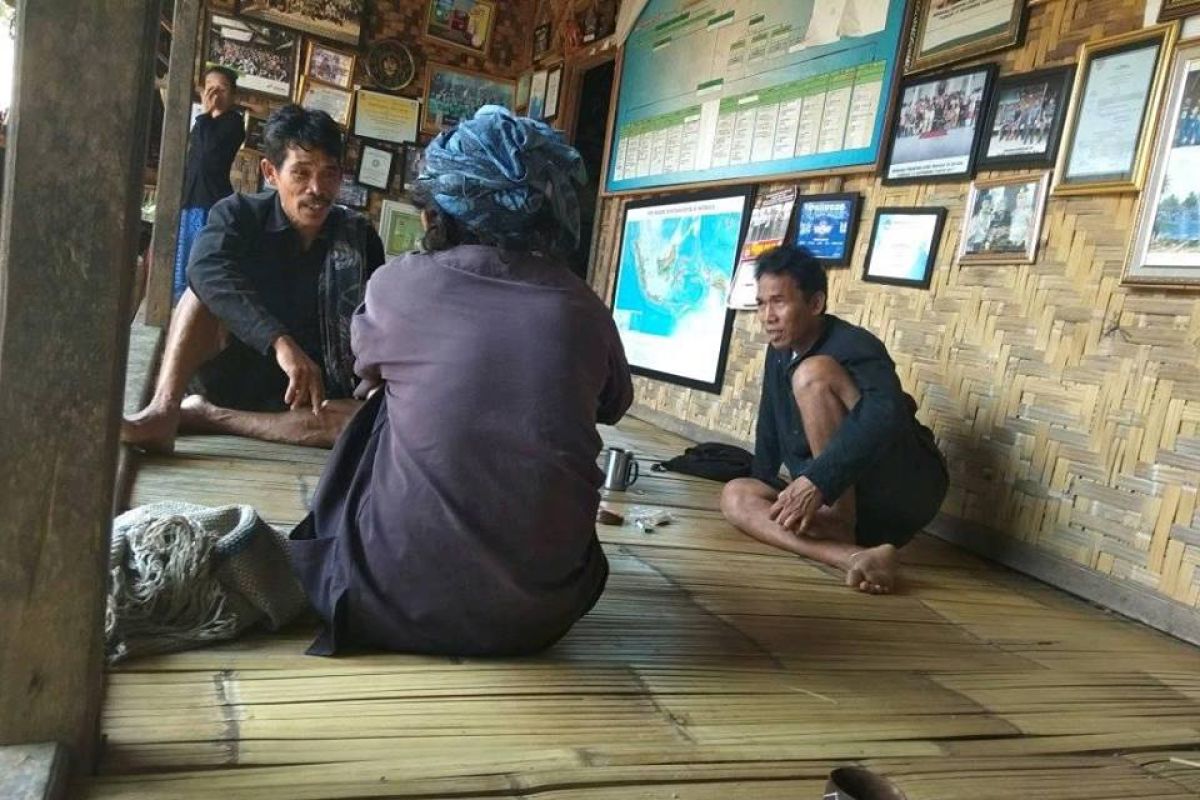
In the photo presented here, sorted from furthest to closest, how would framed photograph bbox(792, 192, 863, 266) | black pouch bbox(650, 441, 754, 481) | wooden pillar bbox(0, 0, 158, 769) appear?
framed photograph bbox(792, 192, 863, 266) → black pouch bbox(650, 441, 754, 481) → wooden pillar bbox(0, 0, 158, 769)

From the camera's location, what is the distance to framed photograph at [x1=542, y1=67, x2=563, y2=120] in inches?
256

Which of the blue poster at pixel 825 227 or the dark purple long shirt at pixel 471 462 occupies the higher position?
the blue poster at pixel 825 227

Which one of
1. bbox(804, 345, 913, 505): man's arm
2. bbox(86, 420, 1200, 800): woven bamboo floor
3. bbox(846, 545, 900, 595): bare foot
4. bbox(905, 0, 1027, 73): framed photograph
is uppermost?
bbox(905, 0, 1027, 73): framed photograph

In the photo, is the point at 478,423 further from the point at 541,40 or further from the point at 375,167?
the point at 541,40

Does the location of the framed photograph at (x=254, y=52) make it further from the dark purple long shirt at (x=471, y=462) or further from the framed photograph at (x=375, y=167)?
the dark purple long shirt at (x=471, y=462)

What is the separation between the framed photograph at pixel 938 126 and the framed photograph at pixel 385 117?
4512mm

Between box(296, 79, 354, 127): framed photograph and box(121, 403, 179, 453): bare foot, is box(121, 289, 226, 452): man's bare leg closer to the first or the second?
box(121, 403, 179, 453): bare foot

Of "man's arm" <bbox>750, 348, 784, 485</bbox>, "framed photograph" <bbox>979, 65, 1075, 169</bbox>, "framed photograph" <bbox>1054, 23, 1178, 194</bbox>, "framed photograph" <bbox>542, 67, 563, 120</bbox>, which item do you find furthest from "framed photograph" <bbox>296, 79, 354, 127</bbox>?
"framed photograph" <bbox>1054, 23, 1178, 194</bbox>

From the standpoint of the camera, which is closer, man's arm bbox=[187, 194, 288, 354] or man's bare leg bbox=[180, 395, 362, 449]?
man's arm bbox=[187, 194, 288, 354]

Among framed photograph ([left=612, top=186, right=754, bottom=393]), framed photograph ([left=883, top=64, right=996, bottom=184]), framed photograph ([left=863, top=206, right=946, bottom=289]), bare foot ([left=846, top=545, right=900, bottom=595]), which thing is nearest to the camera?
bare foot ([left=846, top=545, right=900, bottom=595])

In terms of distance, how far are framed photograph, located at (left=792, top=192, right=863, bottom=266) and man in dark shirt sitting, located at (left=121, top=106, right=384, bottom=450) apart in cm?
180

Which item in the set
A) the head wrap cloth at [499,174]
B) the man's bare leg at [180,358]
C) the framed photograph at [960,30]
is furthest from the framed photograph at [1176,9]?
the man's bare leg at [180,358]

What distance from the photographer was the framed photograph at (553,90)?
6.50m

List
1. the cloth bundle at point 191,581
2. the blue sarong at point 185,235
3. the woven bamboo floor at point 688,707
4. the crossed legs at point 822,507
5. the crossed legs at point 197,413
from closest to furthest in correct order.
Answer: the woven bamboo floor at point 688,707
the cloth bundle at point 191,581
the crossed legs at point 197,413
the crossed legs at point 822,507
the blue sarong at point 185,235
